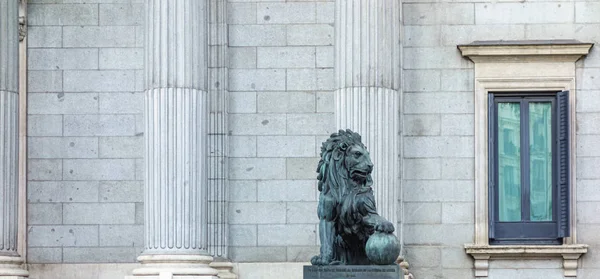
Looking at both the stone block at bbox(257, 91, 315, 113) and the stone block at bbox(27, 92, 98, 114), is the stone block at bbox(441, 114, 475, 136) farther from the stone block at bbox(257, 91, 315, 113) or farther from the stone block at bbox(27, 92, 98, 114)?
the stone block at bbox(27, 92, 98, 114)

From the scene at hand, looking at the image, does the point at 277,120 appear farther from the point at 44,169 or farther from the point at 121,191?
the point at 44,169

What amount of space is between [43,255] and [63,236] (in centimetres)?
54

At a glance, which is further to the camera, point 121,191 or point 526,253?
point 121,191

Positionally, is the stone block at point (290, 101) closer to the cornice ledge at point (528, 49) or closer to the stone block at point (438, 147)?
the stone block at point (438, 147)

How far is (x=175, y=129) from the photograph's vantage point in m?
36.8

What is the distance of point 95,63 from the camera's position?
128ft

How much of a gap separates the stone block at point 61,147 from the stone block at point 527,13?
8.09 metres

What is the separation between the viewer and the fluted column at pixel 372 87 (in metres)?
36.8

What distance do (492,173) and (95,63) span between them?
8.19 meters

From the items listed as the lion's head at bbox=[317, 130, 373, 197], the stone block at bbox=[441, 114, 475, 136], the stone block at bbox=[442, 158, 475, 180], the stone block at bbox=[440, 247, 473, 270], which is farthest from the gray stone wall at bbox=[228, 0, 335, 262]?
the lion's head at bbox=[317, 130, 373, 197]

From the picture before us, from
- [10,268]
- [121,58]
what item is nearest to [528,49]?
[121,58]

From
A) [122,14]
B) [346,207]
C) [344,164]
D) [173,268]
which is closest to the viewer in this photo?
[346,207]

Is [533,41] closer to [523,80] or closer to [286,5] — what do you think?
Result: [523,80]

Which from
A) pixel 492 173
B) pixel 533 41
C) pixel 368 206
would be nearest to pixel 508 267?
pixel 492 173
